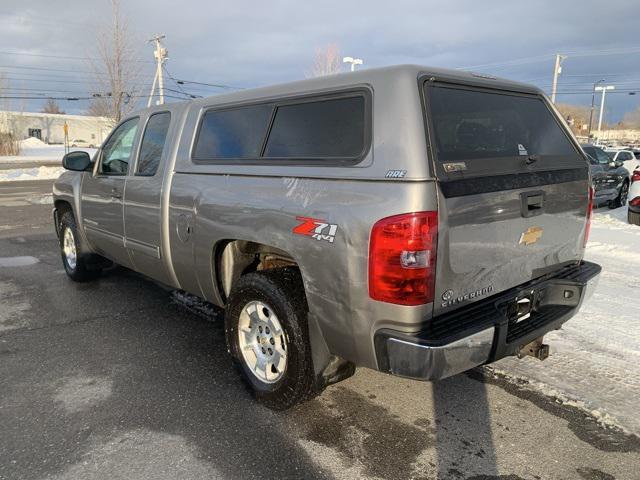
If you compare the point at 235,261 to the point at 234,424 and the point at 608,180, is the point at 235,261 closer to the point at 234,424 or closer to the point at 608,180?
the point at 234,424

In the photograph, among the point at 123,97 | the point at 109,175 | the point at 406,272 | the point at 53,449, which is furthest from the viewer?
the point at 123,97

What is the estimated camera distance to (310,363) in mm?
2963

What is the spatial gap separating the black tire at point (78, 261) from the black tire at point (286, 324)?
3282 mm

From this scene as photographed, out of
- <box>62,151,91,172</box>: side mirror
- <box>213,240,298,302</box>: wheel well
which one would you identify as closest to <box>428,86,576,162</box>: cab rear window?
<box>213,240,298,302</box>: wheel well

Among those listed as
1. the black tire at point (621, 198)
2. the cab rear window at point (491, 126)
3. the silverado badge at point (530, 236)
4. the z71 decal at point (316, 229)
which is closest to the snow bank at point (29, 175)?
the black tire at point (621, 198)

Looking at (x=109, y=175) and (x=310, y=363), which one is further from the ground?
(x=109, y=175)

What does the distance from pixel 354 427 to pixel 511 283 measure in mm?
1284

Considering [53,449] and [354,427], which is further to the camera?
[354,427]

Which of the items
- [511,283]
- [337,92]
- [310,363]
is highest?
[337,92]

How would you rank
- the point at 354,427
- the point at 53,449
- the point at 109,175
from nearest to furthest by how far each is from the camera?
the point at 53,449 → the point at 354,427 → the point at 109,175

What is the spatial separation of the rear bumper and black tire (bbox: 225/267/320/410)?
0.56 metres

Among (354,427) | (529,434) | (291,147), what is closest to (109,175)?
(291,147)

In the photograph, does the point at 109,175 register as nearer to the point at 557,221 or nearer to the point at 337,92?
the point at 337,92

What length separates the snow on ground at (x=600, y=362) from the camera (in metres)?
3.29
